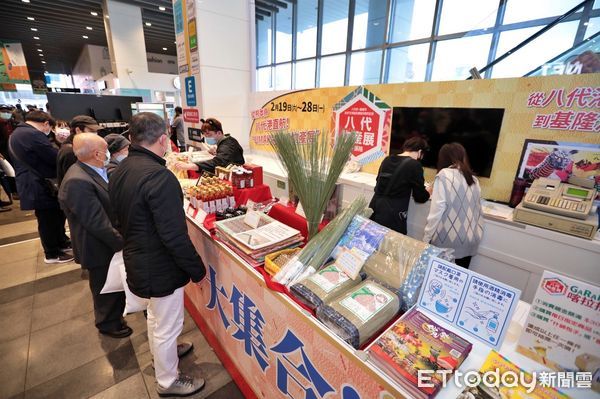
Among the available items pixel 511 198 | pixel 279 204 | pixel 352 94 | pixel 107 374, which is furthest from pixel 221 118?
pixel 511 198

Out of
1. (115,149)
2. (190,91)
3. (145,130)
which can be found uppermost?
(190,91)

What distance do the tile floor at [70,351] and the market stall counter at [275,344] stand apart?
17 cm

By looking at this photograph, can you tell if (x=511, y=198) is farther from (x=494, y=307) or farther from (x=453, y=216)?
(x=494, y=307)

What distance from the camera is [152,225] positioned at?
4.30 feet

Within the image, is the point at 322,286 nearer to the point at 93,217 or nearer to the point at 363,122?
the point at 93,217

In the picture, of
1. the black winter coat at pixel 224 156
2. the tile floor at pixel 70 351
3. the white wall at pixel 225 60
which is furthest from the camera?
the white wall at pixel 225 60

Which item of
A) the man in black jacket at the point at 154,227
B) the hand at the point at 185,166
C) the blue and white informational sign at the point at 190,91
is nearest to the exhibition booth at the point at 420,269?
the man in black jacket at the point at 154,227

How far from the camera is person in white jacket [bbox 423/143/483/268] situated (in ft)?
6.34

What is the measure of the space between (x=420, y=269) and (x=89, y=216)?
1.96 m

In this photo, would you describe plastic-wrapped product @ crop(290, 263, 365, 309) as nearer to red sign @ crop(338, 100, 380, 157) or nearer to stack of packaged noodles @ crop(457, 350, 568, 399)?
stack of packaged noodles @ crop(457, 350, 568, 399)

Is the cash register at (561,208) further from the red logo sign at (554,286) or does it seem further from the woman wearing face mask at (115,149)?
the woman wearing face mask at (115,149)

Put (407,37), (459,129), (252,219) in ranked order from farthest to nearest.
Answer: (407,37), (459,129), (252,219)

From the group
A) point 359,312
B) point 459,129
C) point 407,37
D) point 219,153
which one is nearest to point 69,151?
point 219,153

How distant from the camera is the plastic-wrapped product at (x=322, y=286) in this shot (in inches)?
39.6
